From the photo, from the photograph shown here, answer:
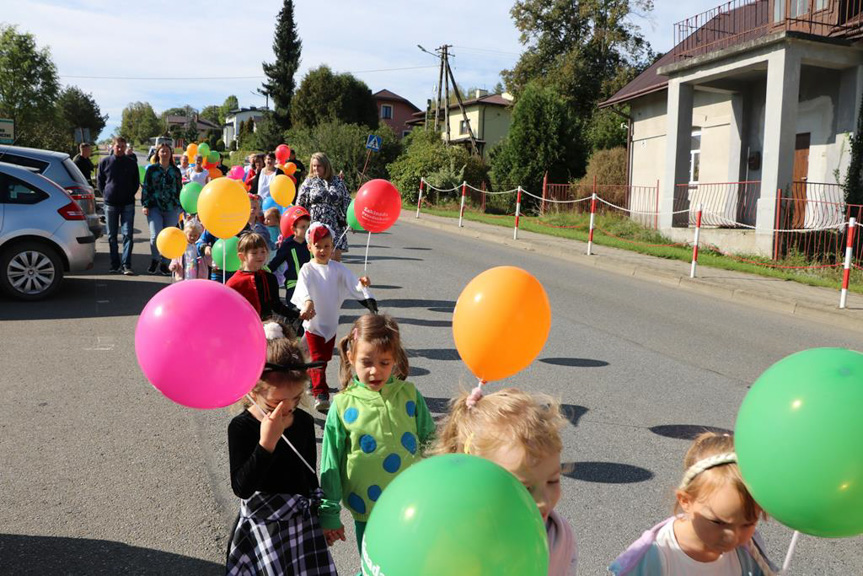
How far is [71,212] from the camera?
9.90 metres

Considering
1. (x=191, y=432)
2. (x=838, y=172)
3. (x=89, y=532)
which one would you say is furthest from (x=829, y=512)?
(x=838, y=172)

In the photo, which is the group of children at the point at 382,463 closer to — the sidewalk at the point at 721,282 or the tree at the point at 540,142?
the sidewalk at the point at 721,282

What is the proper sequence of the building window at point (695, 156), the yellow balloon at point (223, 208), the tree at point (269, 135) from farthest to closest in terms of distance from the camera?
the tree at point (269, 135) → the building window at point (695, 156) → the yellow balloon at point (223, 208)

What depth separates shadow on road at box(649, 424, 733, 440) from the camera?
5.20 metres

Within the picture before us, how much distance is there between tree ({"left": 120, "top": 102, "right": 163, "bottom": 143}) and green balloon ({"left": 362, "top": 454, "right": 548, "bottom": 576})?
13062 centimetres

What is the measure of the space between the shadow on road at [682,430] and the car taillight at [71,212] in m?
8.12

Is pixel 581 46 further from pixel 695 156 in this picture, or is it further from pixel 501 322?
pixel 501 322

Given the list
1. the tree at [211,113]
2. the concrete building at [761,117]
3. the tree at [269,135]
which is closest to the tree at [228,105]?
the tree at [211,113]

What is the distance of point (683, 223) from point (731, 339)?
12350mm

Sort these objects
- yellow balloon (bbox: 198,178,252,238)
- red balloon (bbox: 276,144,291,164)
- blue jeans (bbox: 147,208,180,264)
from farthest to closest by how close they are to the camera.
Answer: red balloon (bbox: 276,144,291,164) < blue jeans (bbox: 147,208,180,264) < yellow balloon (bbox: 198,178,252,238)

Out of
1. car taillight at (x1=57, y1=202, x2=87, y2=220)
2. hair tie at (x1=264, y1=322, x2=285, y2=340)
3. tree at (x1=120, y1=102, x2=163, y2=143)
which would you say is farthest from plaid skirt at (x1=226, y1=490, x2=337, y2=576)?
tree at (x1=120, y1=102, x2=163, y2=143)

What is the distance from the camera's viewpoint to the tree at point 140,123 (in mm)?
124238

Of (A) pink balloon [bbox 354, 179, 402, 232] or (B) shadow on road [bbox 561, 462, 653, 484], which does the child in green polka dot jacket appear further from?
(A) pink balloon [bbox 354, 179, 402, 232]

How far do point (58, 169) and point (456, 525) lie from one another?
1240 centimetres
